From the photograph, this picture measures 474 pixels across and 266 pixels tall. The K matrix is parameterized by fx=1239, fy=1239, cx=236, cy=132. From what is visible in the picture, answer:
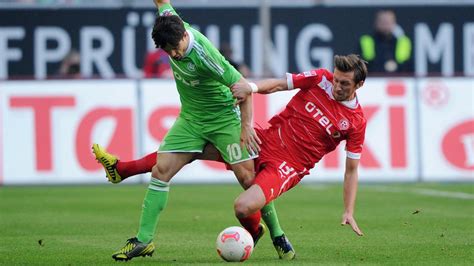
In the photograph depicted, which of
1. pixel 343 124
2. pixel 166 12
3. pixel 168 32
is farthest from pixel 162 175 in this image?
pixel 343 124

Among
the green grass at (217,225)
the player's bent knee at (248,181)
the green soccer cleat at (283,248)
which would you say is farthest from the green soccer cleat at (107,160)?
the green soccer cleat at (283,248)

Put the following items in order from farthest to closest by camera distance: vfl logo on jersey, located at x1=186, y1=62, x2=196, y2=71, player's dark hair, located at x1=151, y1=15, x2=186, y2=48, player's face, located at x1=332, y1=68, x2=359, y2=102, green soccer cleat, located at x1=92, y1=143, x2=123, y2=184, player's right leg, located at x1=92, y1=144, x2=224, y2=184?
green soccer cleat, located at x1=92, y1=143, x2=123, y2=184, player's right leg, located at x1=92, y1=144, x2=224, y2=184, player's face, located at x1=332, y1=68, x2=359, y2=102, vfl logo on jersey, located at x1=186, y1=62, x2=196, y2=71, player's dark hair, located at x1=151, y1=15, x2=186, y2=48

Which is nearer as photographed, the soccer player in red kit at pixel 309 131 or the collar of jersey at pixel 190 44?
the collar of jersey at pixel 190 44

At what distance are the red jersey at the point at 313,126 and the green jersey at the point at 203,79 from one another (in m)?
0.47

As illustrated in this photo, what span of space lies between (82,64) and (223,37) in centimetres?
266

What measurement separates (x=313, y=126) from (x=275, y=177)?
0.55m

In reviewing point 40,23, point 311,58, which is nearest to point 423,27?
point 311,58

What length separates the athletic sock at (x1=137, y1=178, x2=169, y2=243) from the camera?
971 centimetres

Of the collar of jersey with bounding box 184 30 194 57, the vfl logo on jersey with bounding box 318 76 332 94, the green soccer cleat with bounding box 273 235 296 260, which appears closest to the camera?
the collar of jersey with bounding box 184 30 194 57

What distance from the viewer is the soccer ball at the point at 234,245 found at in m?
9.51

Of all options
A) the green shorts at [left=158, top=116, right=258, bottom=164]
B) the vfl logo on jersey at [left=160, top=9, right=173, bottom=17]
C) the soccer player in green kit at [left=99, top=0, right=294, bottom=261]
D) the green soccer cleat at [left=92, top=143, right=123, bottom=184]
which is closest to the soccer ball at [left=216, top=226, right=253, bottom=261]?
the soccer player in green kit at [left=99, top=0, right=294, bottom=261]

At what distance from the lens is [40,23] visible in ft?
75.3

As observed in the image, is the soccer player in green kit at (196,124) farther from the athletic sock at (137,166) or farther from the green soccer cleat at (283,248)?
the athletic sock at (137,166)

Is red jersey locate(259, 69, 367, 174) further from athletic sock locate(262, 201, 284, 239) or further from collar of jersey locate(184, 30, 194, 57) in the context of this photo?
collar of jersey locate(184, 30, 194, 57)
